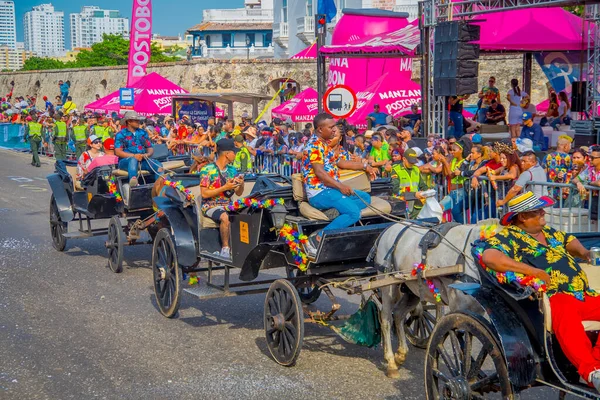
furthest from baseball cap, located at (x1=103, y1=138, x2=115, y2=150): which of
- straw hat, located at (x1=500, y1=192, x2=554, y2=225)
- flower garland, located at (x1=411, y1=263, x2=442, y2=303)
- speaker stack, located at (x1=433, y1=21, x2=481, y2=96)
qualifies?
straw hat, located at (x1=500, y1=192, x2=554, y2=225)

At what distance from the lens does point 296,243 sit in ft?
26.3

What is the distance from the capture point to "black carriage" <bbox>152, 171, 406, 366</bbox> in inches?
309

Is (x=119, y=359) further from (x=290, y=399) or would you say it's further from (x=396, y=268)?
(x=396, y=268)

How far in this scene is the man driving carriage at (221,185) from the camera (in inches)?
355

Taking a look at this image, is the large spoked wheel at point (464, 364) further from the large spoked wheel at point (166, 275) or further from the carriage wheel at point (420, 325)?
the large spoked wheel at point (166, 275)

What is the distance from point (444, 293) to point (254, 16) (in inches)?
3550

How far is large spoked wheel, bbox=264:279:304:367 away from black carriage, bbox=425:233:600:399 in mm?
1992

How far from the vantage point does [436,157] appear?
13367mm

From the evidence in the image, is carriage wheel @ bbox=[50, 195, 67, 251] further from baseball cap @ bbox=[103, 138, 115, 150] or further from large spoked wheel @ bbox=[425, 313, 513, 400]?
large spoked wheel @ bbox=[425, 313, 513, 400]

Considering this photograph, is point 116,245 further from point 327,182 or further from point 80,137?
point 80,137

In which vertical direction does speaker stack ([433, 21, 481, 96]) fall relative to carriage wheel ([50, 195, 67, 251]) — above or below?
above

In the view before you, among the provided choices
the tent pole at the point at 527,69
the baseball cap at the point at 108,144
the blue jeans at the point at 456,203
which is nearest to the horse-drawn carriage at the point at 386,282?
the blue jeans at the point at 456,203

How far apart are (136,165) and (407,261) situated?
6.40m

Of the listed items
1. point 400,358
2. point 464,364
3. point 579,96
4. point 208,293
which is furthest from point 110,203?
point 579,96
